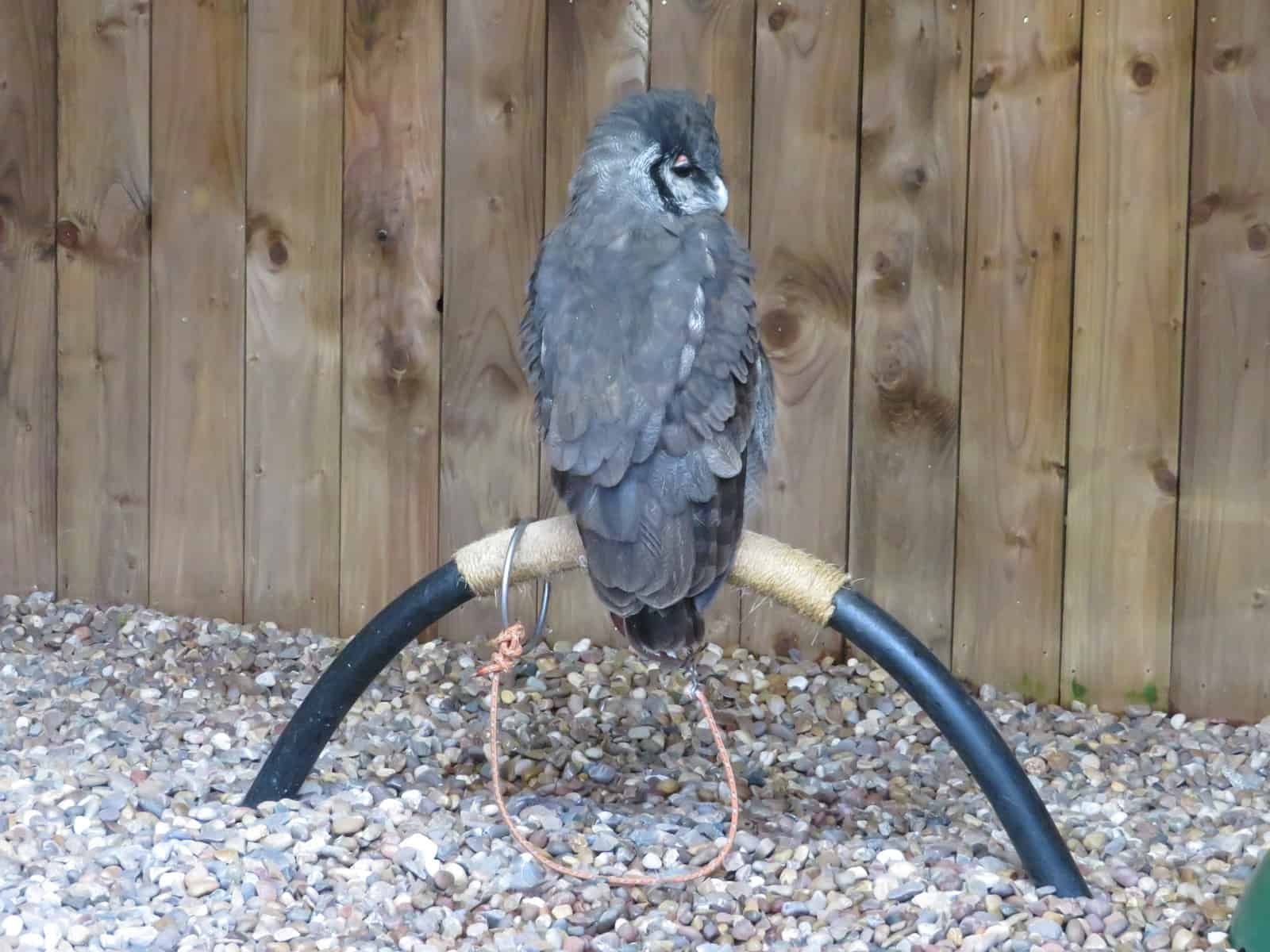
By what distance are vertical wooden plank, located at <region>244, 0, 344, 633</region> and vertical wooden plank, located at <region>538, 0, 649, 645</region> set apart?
456 millimetres

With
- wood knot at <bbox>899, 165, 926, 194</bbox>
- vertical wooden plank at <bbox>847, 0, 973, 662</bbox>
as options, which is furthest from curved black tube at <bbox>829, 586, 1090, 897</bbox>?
wood knot at <bbox>899, 165, 926, 194</bbox>

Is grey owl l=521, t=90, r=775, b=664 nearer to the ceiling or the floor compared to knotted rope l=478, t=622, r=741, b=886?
nearer to the ceiling

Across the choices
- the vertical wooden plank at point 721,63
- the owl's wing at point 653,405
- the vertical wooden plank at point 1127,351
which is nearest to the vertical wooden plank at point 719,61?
the vertical wooden plank at point 721,63

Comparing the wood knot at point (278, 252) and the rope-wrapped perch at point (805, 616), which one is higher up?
the wood knot at point (278, 252)

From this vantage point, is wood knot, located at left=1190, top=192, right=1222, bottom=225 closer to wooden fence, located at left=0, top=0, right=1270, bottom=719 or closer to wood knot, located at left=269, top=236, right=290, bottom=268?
wooden fence, located at left=0, top=0, right=1270, bottom=719

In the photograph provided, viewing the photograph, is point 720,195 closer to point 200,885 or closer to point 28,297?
point 200,885

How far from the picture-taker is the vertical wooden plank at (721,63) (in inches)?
113

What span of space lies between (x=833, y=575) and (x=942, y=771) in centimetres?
69

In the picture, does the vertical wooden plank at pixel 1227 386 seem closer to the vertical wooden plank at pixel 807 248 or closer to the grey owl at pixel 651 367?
the vertical wooden plank at pixel 807 248

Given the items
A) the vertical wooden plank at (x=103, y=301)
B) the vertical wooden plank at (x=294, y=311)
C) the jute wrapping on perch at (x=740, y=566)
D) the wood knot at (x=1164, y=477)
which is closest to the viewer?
the jute wrapping on perch at (x=740, y=566)

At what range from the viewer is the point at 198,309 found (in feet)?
10.3

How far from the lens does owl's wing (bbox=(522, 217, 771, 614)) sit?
1963mm

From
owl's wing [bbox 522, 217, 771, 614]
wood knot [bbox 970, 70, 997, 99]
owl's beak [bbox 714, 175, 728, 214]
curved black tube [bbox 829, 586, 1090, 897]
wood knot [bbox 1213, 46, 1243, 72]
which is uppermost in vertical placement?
wood knot [bbox 1213, 46, 1243, 72]

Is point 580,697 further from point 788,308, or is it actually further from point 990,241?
point 990,241
